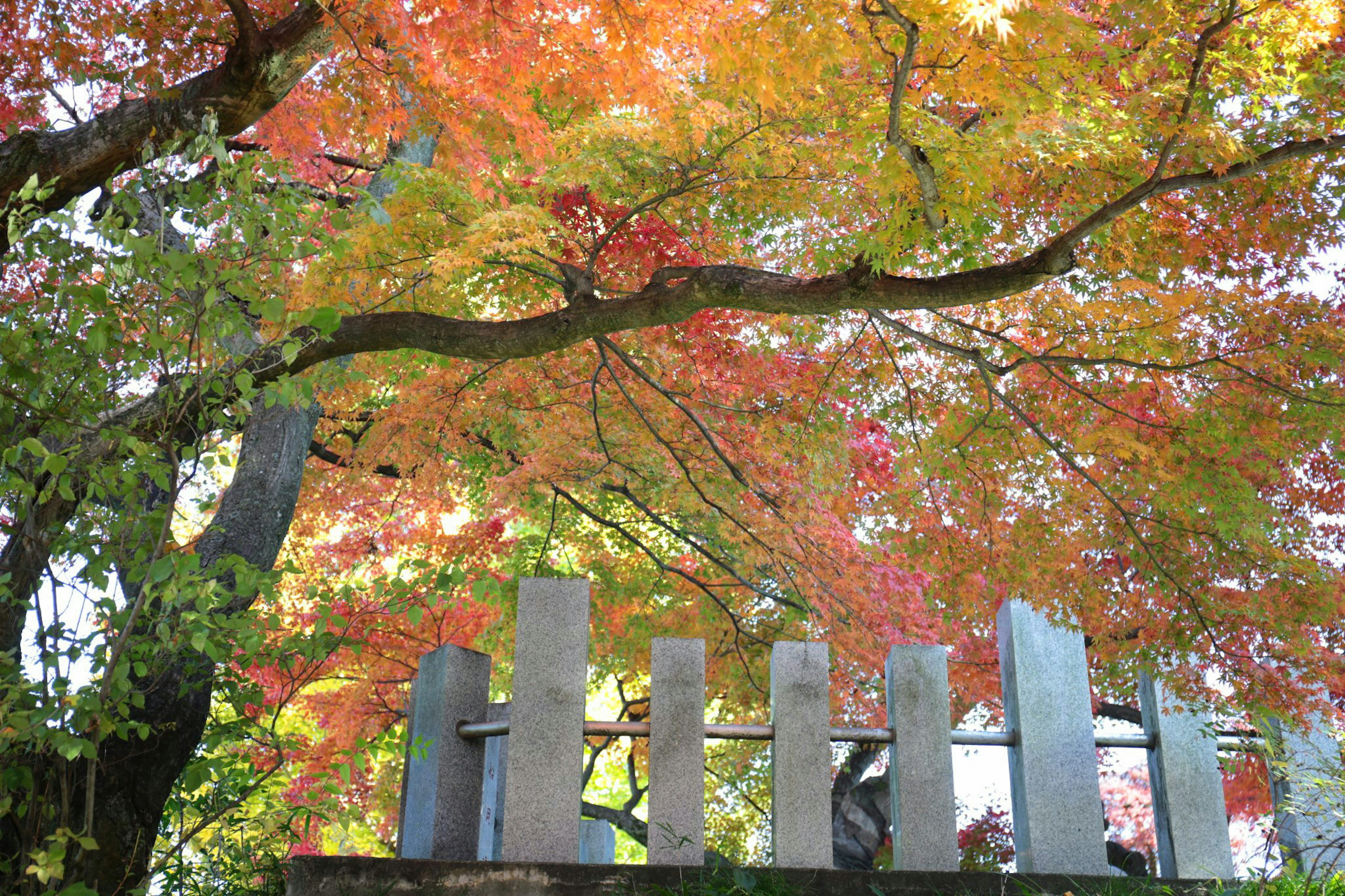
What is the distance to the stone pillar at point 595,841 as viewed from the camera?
26.1 ft

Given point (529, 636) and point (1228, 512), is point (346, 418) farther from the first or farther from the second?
point (1228, 512)

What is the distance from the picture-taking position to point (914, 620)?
7629 millimetres

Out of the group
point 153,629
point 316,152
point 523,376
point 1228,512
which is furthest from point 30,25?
point 1228,512

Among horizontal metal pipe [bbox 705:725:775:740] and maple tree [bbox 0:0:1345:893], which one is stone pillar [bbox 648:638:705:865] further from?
maple tree [bbox 0:0:1345:893]

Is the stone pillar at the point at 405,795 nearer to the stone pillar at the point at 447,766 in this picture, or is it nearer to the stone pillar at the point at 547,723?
the stone pillar at the point at 447,766

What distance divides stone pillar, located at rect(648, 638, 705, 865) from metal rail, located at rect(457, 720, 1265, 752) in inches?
3.5

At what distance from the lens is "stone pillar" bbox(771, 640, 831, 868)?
428 cm

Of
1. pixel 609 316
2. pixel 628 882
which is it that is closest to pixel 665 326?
pixel 609 316

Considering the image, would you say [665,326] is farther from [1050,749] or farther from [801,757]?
[1050,749]

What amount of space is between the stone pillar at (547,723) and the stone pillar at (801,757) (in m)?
0.86

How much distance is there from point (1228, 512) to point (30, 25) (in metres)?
6.77

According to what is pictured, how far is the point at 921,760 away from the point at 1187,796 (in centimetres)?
134

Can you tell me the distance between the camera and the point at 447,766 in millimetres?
4473

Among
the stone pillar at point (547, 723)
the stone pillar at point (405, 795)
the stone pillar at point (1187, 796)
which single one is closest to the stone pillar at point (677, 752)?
the stone pillar at point (547, 723)
